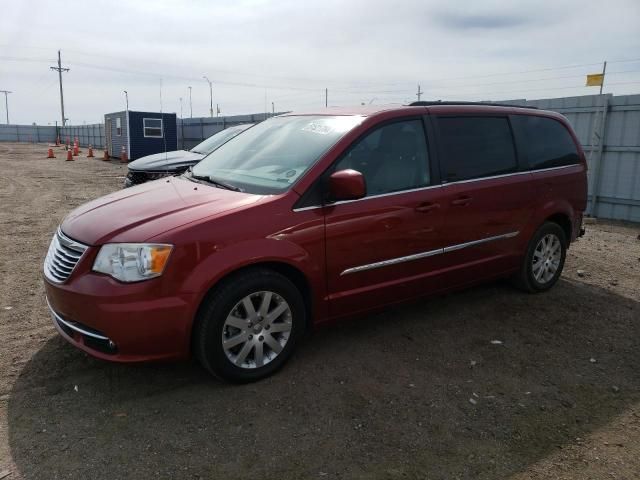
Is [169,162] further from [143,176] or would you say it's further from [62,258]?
[62,258]

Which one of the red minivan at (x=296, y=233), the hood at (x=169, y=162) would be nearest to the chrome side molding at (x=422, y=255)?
the red minivan at (x=296, y=233)

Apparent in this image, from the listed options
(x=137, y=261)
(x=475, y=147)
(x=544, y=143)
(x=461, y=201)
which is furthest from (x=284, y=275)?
(x=544, y=143)

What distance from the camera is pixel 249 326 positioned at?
11.1ft

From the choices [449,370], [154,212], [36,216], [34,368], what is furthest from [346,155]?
[36,216]

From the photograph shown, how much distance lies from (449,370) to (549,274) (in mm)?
2263

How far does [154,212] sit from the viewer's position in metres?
3.37

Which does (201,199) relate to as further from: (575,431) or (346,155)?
(575,431)

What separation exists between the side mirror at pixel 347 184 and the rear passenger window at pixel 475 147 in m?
1.07

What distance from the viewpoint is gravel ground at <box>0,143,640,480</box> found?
2.73 m

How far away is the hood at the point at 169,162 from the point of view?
8.22m

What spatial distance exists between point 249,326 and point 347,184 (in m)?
1.12

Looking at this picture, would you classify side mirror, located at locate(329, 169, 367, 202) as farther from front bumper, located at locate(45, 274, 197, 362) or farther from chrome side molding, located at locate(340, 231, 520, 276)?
front bumper, located at locate(45, 274, 197, 362)

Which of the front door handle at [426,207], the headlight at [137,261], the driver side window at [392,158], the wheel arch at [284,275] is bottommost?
the wheel arch at [284,275]

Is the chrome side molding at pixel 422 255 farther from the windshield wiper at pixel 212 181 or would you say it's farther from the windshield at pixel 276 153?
the windshield wiper at pixel 212 181
